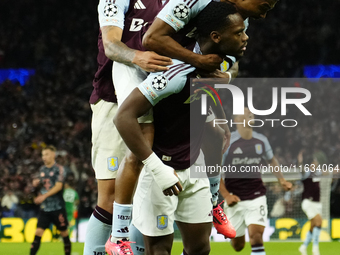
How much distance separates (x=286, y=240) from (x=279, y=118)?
6.73 metres

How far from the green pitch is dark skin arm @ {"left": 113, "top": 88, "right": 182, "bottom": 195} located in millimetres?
6674

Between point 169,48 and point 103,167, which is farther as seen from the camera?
point 103,167

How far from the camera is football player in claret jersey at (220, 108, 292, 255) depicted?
7.78m

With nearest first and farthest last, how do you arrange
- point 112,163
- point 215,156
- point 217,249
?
point 112,163 → point 215,156 → point 217,249

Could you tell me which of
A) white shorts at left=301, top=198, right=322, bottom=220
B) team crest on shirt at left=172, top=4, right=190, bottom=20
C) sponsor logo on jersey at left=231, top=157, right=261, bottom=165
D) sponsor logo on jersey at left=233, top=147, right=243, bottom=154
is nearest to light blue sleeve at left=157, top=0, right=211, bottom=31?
team crest on shirt at left=172, top=4, right=190, bottom=20

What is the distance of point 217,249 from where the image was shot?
34.8 feet

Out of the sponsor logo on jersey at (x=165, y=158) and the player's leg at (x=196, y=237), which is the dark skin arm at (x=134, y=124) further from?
the player's leg at (x=196, y=237)

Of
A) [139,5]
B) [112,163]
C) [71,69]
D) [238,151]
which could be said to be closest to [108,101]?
[112,163]

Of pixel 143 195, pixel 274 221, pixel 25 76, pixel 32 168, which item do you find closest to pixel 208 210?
pixel 143 195

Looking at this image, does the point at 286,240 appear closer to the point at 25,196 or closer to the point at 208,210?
the point at 25,196

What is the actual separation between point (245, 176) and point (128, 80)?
15.9 ft

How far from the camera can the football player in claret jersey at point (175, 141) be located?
126 inches

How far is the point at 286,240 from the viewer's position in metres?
11.5

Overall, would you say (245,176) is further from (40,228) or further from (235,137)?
(40,228)
